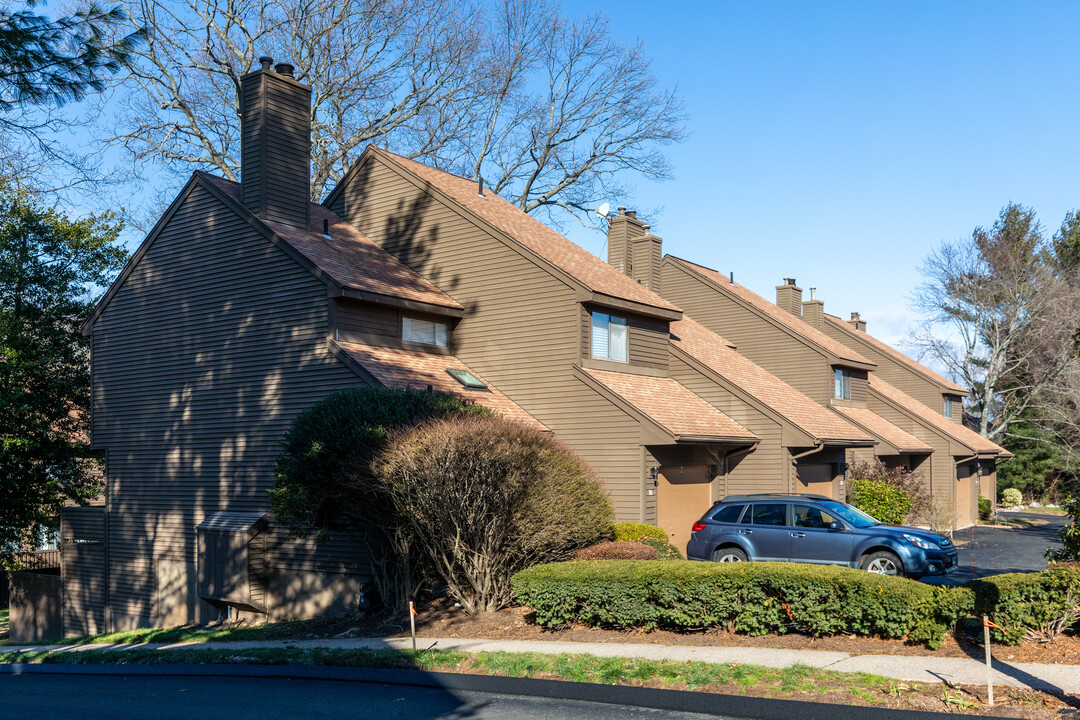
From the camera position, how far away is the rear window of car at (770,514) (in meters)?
17.8

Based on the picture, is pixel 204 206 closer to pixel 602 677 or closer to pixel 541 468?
pixel 541 468

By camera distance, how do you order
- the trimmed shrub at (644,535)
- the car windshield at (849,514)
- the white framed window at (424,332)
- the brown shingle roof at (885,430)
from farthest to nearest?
the brown shingle roof at (885,430) < the white framed window at (424,332) < the trimmed shrub at (644,535) < the car windshield at (849,514)

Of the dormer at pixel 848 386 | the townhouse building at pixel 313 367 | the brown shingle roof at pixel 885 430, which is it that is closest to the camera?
the townhouse building at pixel 313 367

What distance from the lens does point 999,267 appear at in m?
51.9

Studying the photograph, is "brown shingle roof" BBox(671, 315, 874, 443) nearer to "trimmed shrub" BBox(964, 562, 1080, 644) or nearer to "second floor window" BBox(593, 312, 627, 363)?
"second floor window" BBox(593, 312, 627, 363)

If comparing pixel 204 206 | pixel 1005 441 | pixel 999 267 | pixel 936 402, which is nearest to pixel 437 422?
pixel 204 206

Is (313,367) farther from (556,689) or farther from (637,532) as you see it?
(556,689)

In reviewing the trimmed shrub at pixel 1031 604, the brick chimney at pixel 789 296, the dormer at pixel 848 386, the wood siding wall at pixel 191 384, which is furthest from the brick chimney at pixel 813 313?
the trimmed shrub at pixel 1031 604

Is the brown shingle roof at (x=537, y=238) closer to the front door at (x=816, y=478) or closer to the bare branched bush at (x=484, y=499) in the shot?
the front door at (x=816, y=478)

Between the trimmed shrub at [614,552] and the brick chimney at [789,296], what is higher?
the brick chimney at [789,296]

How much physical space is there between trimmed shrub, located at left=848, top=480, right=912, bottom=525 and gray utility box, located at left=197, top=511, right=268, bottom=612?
18.7 m

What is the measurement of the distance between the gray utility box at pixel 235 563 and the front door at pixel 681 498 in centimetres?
894

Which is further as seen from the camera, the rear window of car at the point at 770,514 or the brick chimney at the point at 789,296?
the brick chimney at the point at 789,296

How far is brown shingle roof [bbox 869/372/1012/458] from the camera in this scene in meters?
38.0
